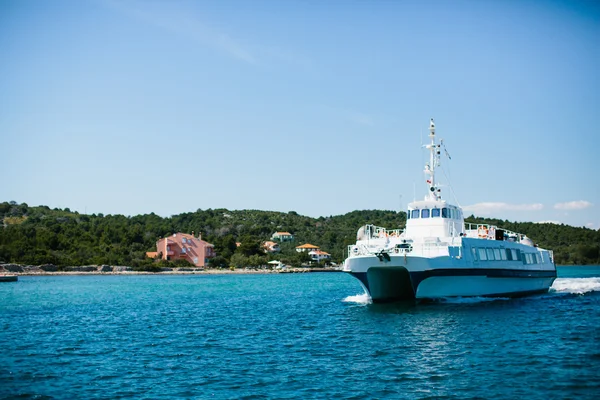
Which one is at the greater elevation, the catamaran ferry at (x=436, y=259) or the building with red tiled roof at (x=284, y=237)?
the building with red tiled roof at (x=284, y=237)

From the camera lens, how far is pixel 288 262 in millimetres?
143625

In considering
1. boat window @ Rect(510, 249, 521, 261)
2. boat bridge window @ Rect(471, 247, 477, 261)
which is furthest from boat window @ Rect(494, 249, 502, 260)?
boat bridge window @ Rect(471, 247, 477, 261)

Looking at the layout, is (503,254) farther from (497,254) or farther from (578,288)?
(578,288)

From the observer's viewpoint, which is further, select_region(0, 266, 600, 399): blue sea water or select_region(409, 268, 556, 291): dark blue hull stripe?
select_region(409, 268, 556, 291): dark blue hull stripe

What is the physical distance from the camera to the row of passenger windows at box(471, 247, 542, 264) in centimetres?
4045

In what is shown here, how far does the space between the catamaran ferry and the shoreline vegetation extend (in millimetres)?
60524

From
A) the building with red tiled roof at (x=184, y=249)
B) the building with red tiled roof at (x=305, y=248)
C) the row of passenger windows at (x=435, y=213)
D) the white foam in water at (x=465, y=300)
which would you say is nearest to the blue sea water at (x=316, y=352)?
the white foam in water at (x=465, y=300)

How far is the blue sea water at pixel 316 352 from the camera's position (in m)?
Result: 18.5

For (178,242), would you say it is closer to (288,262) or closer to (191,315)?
(288,262)

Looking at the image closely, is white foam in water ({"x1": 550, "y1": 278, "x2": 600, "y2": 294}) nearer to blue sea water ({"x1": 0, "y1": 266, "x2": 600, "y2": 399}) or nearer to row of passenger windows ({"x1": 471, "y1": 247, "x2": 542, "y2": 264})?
row of passenger windows ({"x1": 471, "y1": 247, "x2": 542, "y2": 264})

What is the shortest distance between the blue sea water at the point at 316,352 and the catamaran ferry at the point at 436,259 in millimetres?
1583

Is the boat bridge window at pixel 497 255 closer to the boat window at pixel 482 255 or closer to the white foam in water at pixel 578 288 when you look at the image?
the boat window at pixel 482 255

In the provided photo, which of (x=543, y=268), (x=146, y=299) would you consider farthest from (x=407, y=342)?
(x=146, y=299)

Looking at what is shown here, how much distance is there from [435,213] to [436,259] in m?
6.33
